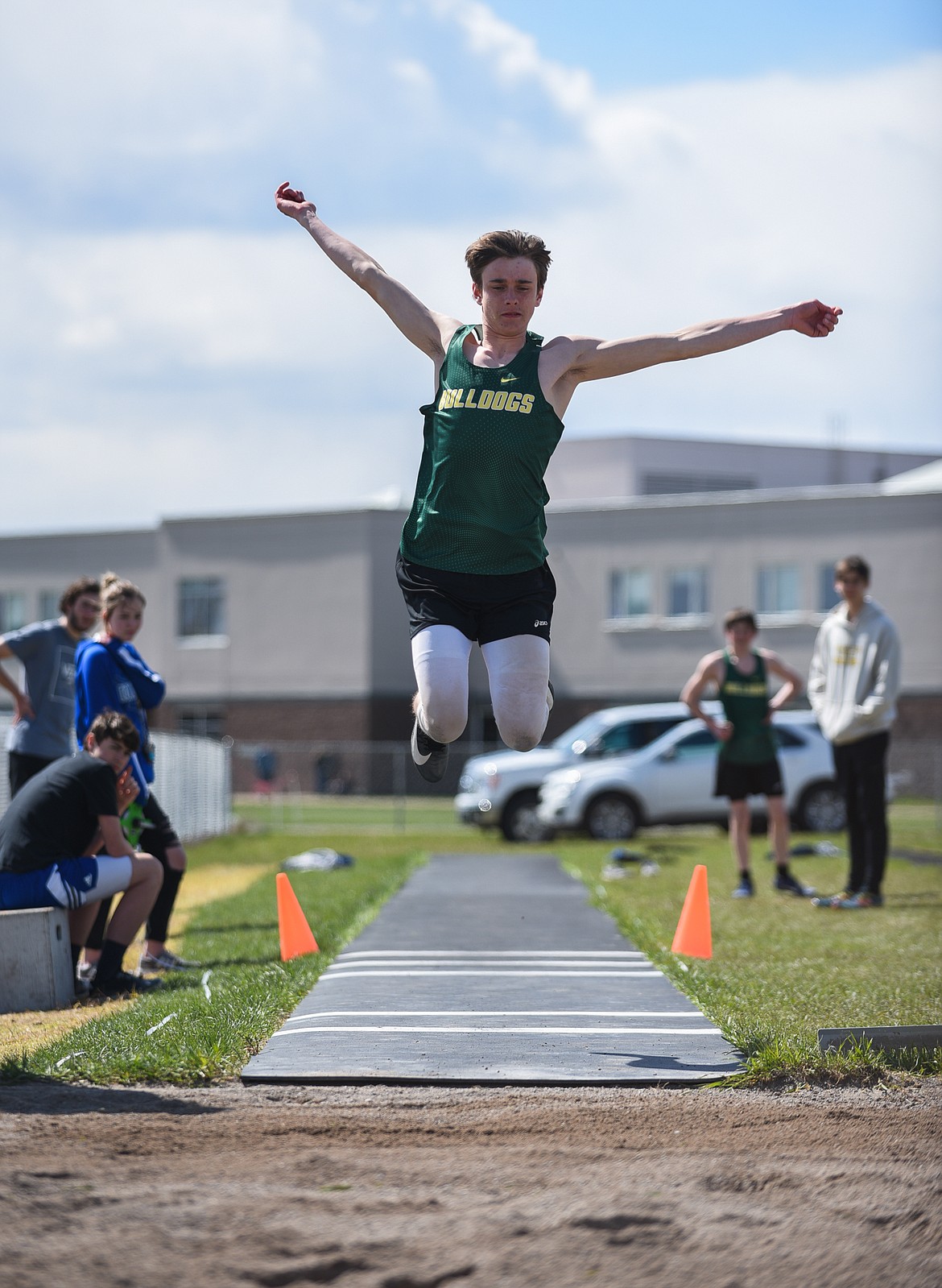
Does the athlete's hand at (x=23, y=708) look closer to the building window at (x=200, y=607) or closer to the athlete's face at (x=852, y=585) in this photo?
the athlete's face at (x=852, y=585)

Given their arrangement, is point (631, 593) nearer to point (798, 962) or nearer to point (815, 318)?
point (798, 962)

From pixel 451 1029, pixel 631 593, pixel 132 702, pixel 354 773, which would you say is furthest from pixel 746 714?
pixel 631 593

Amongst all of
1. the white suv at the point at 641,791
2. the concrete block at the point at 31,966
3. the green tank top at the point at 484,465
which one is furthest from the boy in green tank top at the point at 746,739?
the white suv at the point at 641,791

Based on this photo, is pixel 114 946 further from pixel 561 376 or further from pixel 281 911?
pixel 561 376

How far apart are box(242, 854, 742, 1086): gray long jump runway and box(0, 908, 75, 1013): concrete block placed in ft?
4.05

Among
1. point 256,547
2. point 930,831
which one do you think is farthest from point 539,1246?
point 256,547

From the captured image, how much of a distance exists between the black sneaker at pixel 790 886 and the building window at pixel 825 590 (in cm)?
2659

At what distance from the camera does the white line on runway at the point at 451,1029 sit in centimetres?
563

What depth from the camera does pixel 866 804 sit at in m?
10.8

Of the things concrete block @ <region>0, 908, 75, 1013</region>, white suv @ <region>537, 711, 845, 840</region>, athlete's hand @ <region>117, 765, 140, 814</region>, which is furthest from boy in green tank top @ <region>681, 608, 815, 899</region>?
white suv @ <region>537, 711, 845, 840</region>

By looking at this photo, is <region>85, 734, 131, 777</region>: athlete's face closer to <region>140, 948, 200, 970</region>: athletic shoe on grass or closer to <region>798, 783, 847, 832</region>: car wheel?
<region>140, 948, 200, 970</region>: athletic shoe on grass

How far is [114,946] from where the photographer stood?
23.9 feet

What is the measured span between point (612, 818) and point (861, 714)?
982 centimetres

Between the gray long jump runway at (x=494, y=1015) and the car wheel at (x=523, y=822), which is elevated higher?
the gray long jump runway at (x=494, y=1015)
